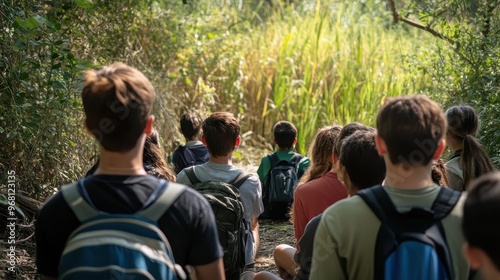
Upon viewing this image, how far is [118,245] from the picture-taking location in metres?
2.17

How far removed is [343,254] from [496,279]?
0.53 m

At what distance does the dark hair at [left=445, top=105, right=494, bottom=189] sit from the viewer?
14.4 ft

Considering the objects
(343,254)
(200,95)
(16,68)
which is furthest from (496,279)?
(200,95)

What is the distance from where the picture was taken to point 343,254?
2346 millimetres

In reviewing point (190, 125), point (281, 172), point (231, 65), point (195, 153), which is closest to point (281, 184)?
point (281, 172)

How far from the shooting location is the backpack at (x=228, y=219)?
3.98 m

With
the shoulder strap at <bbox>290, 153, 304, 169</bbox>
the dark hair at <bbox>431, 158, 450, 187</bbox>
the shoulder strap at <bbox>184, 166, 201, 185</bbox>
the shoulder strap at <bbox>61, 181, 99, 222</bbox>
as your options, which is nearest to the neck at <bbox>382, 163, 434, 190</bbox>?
the shoulder strap at <bbox>61, 181, 99, 222</bbox>

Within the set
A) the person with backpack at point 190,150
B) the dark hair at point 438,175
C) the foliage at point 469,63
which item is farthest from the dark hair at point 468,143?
the person with backpack at point 190,150

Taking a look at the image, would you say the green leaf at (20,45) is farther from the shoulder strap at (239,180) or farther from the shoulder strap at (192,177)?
the shoulder strap at (239,180)

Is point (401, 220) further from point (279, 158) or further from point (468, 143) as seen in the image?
point (279, 158)

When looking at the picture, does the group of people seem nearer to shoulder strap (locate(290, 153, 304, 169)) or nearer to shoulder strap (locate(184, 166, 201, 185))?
shoulder strap (locate(184, 166, 201, 185))

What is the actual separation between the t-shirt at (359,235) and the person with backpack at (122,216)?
1.08ft

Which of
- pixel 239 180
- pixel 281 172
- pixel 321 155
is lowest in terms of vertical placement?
pixel 281 172

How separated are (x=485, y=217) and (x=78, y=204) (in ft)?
3.61
